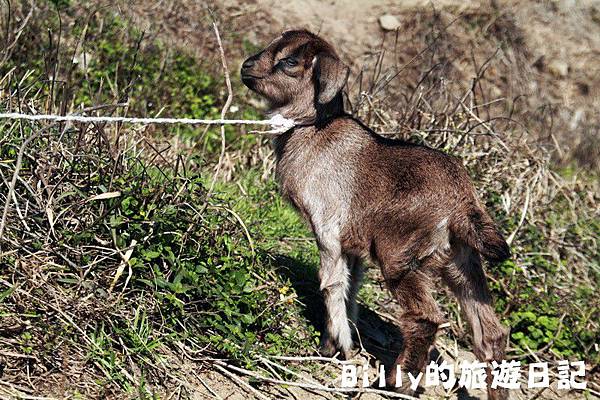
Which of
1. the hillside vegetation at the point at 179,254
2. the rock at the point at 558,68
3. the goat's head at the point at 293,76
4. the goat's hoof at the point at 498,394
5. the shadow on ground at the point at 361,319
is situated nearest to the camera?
the hillside vegetation at the point at 179,254

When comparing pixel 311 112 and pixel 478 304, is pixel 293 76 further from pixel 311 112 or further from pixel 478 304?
pixel 478 304

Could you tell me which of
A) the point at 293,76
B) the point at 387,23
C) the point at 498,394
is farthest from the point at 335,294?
the point at 387,23

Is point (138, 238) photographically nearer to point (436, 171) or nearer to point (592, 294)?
point (436, 171)

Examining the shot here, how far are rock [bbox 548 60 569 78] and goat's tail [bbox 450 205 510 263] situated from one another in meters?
6.96

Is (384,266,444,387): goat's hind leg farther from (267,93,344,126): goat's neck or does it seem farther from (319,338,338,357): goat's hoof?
(267,93,344,126): goat's neck

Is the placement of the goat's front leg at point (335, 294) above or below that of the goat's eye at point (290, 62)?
below

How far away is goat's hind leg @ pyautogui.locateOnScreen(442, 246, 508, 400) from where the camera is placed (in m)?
5.08

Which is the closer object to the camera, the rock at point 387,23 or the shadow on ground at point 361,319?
the shadow on ground at point 361,319

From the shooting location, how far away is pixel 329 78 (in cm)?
526

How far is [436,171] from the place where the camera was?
5.02 meters

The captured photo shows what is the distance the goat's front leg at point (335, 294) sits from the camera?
5.21 m

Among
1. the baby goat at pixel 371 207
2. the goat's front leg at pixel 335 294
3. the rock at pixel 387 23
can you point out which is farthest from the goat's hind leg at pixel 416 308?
the rock at pixel 387 23

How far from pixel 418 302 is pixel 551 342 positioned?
1.89 metres

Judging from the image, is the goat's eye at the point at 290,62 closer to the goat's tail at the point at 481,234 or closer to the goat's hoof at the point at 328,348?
the goat's tail at the point at 481,234
